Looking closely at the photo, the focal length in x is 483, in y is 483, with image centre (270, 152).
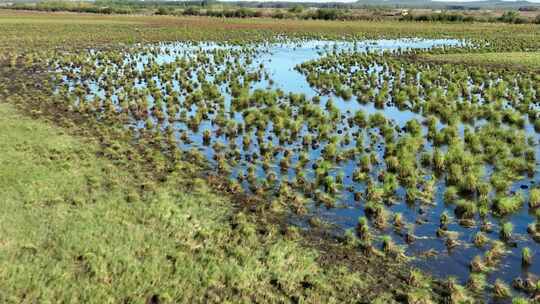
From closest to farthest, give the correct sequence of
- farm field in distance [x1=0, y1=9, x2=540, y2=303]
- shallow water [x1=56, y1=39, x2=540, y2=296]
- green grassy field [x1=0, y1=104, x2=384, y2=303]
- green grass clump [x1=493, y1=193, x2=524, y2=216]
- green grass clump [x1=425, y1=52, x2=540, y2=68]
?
green grassy field [x1=0, y1=104, x2=384, y2=303] → farm field in distance [x1=0, y1=9, x2=540, y2=303] → shallow water [x1=56, y1=39, x2=540, y2=296] → green grass clump [x1=493, y1=193, x2=524, y2=216] → green grass clump [x1=425, y1=52, x2=540, y2=68]

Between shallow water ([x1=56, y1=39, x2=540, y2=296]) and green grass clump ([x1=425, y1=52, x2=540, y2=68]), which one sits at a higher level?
green grass clump ([x1=425, y1=52, x2=540, y2=68])

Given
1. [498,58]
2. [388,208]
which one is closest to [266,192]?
[388,208]

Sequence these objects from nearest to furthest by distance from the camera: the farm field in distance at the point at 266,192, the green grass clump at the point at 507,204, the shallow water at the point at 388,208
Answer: the farm field in distance at the point at 266,192, the shallow water at the point at 388,208, the green grass clump at the point at 507,204

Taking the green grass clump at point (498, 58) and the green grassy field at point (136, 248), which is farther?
the green grass clump at point (498, 58)

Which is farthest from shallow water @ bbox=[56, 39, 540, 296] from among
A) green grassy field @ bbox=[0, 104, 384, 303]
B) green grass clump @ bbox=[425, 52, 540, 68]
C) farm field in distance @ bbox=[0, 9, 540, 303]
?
green grass clump @ bbox=[425, 52, 540, 68]

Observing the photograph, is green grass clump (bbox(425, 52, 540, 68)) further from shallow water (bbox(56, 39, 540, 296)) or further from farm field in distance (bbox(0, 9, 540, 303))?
shallow water (bbox(56, 39, 540, 296))

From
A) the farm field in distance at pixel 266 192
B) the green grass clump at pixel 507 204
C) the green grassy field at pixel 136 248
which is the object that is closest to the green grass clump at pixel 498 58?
the farm field in distance at pixel 266 192

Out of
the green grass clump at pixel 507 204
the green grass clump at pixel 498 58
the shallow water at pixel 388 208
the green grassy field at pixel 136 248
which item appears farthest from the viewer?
the green grass clump at pixel 498 58

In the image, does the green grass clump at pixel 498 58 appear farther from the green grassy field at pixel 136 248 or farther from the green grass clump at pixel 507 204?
the green grassy field at pixel 136 248

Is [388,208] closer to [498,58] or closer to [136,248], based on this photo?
[136,248]
